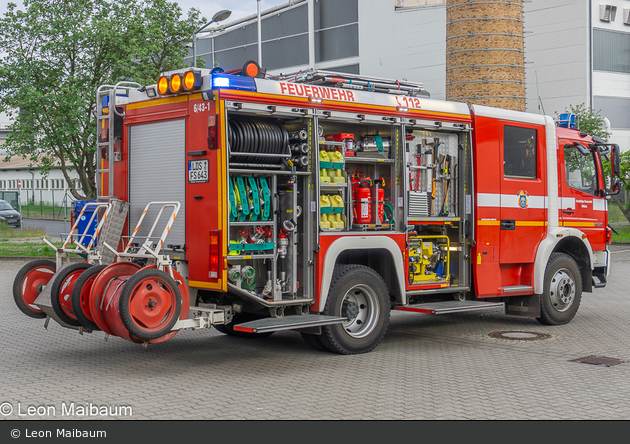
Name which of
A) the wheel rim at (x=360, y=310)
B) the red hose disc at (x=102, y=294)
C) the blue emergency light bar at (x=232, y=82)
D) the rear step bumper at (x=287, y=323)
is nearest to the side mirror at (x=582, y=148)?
the wheel rim at (x=360, y=310)

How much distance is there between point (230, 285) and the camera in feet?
25.7

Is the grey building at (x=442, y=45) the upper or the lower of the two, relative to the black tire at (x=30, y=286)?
upper

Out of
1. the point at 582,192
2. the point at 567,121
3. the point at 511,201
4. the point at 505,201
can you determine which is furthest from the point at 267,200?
the point at 567,121

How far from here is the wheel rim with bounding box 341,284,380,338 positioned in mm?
8930

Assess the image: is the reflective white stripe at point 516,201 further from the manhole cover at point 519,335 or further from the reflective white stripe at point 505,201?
the manhole cover at point 519,335

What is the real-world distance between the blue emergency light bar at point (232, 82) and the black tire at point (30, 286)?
2.94 metres

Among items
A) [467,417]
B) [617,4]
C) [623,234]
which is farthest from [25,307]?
[617,4]

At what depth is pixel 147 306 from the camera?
7219mm

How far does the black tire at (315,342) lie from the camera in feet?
29.0

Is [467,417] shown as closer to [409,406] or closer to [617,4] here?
[409,406]

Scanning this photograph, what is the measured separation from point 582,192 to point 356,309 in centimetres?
487

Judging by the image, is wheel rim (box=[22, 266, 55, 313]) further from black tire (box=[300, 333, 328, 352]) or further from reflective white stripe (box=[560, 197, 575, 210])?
reflective white stripe (box=[560, 197, 575, 210])

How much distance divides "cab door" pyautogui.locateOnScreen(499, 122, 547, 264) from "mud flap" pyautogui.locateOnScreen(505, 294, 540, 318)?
46 cm

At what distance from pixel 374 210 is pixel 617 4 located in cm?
3874
